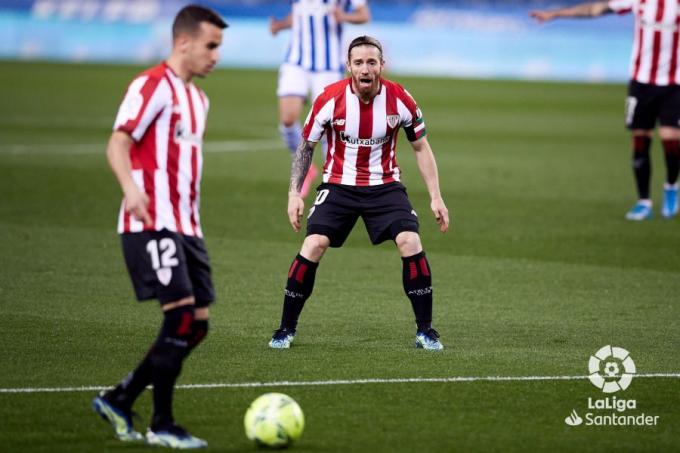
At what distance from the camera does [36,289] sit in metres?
9.49

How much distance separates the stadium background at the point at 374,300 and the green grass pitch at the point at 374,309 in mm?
23

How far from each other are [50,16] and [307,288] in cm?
3158

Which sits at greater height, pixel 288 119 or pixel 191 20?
pixel 191 20

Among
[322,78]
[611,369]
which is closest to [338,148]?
[611,369]

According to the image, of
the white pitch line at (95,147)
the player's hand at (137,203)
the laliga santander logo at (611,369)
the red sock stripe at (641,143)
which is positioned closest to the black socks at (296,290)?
the laliga santander logo at (611,369)

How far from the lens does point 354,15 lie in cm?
1435

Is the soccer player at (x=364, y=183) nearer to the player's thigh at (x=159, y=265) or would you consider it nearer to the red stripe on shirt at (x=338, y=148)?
the red stripe on shirt at (x=338, y=148)

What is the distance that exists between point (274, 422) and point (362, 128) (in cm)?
265

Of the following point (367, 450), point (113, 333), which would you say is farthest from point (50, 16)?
point (367, 450)

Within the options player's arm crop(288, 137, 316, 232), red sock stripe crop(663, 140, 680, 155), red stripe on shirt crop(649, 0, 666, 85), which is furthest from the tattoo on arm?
red sock stripe crop(663, 140, 680, 155)

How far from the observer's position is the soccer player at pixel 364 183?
781 centimetres

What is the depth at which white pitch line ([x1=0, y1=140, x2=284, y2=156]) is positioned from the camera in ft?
60.6

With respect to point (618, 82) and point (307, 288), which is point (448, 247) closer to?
point (307, 288)

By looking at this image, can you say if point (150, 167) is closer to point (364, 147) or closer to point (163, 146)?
point (163, 146)
